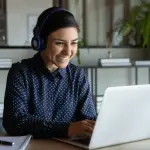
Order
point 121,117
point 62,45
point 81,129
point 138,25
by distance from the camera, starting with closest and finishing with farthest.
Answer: point 121,117
point 81,129
point 62,45
point 138,25

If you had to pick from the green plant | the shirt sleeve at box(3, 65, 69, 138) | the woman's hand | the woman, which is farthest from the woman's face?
the green plant

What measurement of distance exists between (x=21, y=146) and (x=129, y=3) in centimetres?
246

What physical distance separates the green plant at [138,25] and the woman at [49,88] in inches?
65.5

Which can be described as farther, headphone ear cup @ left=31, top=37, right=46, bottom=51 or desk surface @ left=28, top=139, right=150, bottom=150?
headphone ear cup @ left=31, top=37, right=46, bottom=51

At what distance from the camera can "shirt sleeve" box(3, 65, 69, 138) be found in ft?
3.95

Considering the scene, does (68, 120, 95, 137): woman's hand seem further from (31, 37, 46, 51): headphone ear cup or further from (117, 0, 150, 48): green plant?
(117, 0, 150, 48): green plant

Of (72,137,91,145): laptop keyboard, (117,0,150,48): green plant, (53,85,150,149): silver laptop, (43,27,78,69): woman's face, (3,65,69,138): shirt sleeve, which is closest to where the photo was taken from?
(53,85,150,149): silver laptop

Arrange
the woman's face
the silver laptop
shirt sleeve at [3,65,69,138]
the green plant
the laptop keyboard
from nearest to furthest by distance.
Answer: the silver laptop
the laptop keyboard
shirt sleeve at [3,65,69,138]
the woman's face
the green plant

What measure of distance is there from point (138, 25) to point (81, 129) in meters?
2.17

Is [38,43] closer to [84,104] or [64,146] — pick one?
[84,104]

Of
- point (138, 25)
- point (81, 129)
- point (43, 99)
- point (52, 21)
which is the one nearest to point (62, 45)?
point (52, 21)

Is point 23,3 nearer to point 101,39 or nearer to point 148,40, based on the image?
point 101,39

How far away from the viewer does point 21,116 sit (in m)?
A: 1.24

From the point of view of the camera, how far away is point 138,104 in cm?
106
